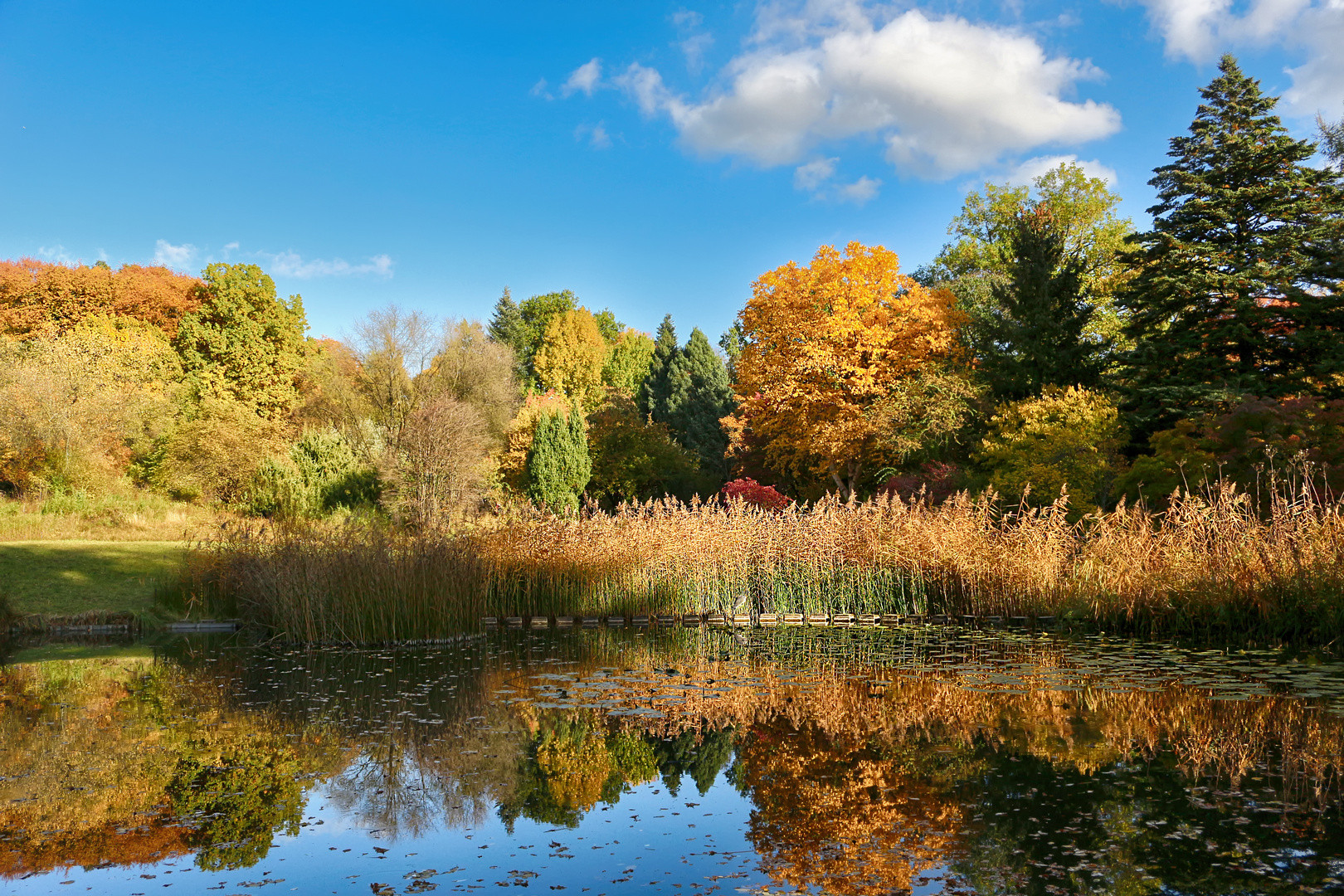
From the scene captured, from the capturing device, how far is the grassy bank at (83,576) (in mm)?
11977

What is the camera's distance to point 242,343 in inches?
1264

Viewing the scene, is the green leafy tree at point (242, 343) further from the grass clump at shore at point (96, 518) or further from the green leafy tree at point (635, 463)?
the green leafy tree at point (635, 463)

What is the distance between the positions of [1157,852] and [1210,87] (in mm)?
19392

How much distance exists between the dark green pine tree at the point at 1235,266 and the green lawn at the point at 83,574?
54.0ft

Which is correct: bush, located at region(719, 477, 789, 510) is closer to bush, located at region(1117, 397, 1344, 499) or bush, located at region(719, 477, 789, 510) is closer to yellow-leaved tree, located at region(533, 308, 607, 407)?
bush, located at region(1117, 397, 1344, 499)

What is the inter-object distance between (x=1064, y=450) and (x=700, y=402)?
19.9 m

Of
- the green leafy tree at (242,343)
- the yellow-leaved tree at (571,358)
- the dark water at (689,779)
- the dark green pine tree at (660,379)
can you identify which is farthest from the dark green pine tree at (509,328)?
the dark water at (689,779)

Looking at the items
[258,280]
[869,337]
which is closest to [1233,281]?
[869,337]

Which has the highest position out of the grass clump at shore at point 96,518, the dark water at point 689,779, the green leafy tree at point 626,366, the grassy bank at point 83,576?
the green leafy tree at point 626,366

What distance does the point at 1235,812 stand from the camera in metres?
3.95

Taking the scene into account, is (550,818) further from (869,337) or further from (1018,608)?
(869,337)

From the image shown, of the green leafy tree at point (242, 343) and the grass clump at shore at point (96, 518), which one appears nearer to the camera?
the grass clump at shore at point (96, 518)

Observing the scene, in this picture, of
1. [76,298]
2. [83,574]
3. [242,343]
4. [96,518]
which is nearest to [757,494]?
[83,574]

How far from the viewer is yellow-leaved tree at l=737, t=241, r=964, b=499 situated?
2338cm
